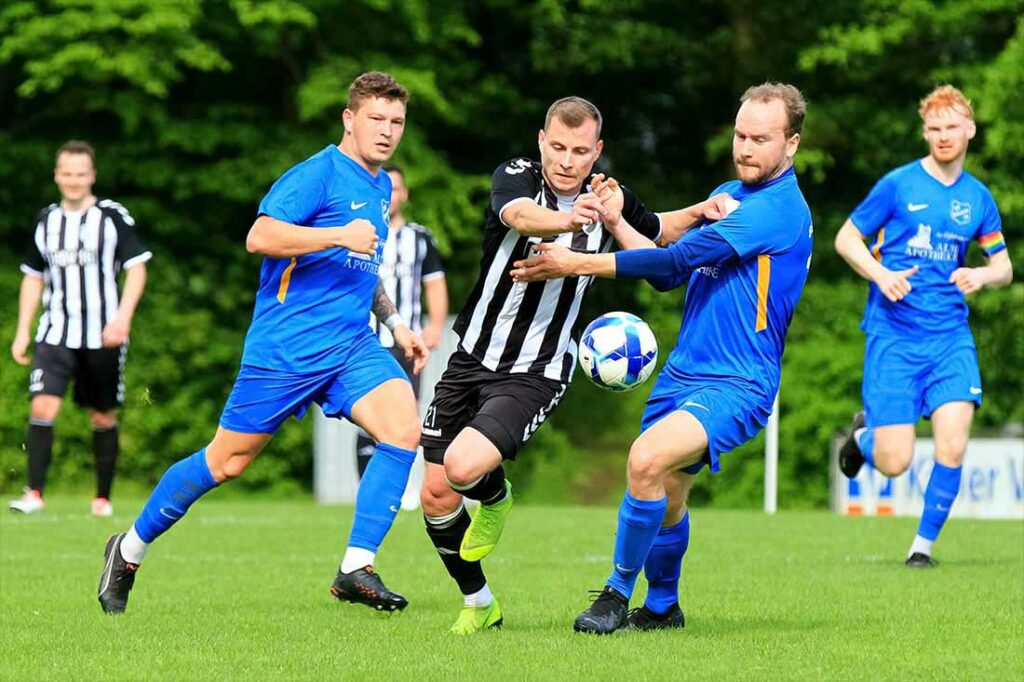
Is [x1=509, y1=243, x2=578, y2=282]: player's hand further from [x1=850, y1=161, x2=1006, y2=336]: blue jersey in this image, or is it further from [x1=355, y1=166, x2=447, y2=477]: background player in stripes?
[x1=355, y1=166, x2=447, y2=477]: background player in stripes

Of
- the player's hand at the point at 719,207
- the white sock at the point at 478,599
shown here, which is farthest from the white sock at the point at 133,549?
the player's hand at the point at 719,207

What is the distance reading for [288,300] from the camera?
728 centimetres

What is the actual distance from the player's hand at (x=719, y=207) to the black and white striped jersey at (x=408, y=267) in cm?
574


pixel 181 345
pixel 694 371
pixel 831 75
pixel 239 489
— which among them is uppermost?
pixel 831 75

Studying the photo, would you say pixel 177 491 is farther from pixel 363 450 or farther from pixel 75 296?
pixel 75 296

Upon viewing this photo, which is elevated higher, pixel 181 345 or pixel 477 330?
pixel 477 330

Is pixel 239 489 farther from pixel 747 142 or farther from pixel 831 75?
pixel 747 142

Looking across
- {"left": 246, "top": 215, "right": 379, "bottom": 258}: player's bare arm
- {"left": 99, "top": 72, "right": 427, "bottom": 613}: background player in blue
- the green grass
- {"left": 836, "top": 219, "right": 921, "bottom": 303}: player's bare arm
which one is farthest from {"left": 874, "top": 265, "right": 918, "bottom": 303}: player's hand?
{"left": 246, "top": 215, "right": 379, "bottom": 258}: player's bare arm

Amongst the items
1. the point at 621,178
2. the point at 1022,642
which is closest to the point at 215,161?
the point at 621,178

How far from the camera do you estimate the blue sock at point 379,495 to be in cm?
700

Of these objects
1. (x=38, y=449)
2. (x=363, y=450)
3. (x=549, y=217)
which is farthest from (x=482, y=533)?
(x=38, y=449)

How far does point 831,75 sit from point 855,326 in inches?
216

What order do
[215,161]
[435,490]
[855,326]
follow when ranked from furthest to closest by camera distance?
[215,161]
[855,326]
[435,490]

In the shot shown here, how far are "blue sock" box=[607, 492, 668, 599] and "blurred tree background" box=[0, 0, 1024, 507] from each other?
1100 cm
